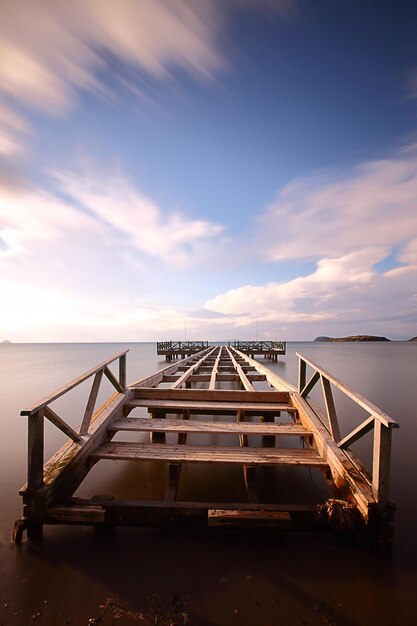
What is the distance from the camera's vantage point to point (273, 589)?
2.60m

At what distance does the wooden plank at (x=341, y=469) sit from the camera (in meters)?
2.98

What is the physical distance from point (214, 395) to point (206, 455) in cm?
211

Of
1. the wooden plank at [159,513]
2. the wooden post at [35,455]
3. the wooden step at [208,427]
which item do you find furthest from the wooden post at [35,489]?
the wooden step at [208,427]

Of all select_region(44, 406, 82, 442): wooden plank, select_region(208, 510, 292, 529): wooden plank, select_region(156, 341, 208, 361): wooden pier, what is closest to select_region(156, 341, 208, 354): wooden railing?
select_region(156, 341, 208, 361): wooden pier

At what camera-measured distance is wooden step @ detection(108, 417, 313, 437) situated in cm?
445

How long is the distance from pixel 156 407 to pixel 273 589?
3146 mm

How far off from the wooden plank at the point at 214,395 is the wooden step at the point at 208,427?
3.19ft

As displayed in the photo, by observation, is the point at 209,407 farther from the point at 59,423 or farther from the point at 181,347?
the point at 181,347

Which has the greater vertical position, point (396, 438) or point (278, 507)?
point (278, 507)

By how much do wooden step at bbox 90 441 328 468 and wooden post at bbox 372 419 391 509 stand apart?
88 cm

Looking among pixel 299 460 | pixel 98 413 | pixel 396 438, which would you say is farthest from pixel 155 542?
pixel 396 438

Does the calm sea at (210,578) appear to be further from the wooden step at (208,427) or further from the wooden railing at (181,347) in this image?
the wooden railing at (181,347)

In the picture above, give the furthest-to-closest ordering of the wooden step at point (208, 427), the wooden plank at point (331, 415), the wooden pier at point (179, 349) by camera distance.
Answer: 1. the wooden pier at point (179, 349)
2. the wooden step at point (208, 427)
3. the wooden plank at point (331, 415)

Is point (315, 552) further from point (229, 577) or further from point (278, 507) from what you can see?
point (229, 577)
